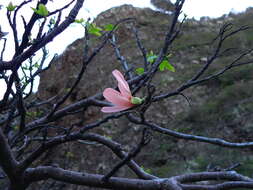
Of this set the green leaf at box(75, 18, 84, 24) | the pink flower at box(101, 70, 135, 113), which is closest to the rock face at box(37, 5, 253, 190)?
the green leaf at box(75, 18, 84, 24)

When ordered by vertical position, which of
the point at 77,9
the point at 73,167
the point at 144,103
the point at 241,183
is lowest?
the point at 73,167

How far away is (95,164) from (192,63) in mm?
4884

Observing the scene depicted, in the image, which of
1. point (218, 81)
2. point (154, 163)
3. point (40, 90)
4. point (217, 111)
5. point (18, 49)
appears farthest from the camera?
point (40, 90)

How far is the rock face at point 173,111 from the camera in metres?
5.98

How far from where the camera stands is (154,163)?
619cm

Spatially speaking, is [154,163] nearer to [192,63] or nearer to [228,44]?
[192,63]

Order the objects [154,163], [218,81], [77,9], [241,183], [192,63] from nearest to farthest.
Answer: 1. [241,183]
2. [77,9]
3. [154,163]
4. [218,81]
5. [192,63]

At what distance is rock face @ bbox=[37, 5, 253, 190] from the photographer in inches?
235

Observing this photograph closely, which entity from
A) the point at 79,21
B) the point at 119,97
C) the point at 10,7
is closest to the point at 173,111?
the point at 79,21

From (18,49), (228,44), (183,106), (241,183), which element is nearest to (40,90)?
(183,106)

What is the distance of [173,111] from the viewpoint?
25.6 feet

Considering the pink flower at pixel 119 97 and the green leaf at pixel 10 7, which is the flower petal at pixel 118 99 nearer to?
the pink flower at pixel 119 97

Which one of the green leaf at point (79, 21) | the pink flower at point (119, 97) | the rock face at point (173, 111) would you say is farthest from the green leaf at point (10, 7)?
the pink flower at point (119, 97)

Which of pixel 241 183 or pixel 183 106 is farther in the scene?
pixel 183 106
